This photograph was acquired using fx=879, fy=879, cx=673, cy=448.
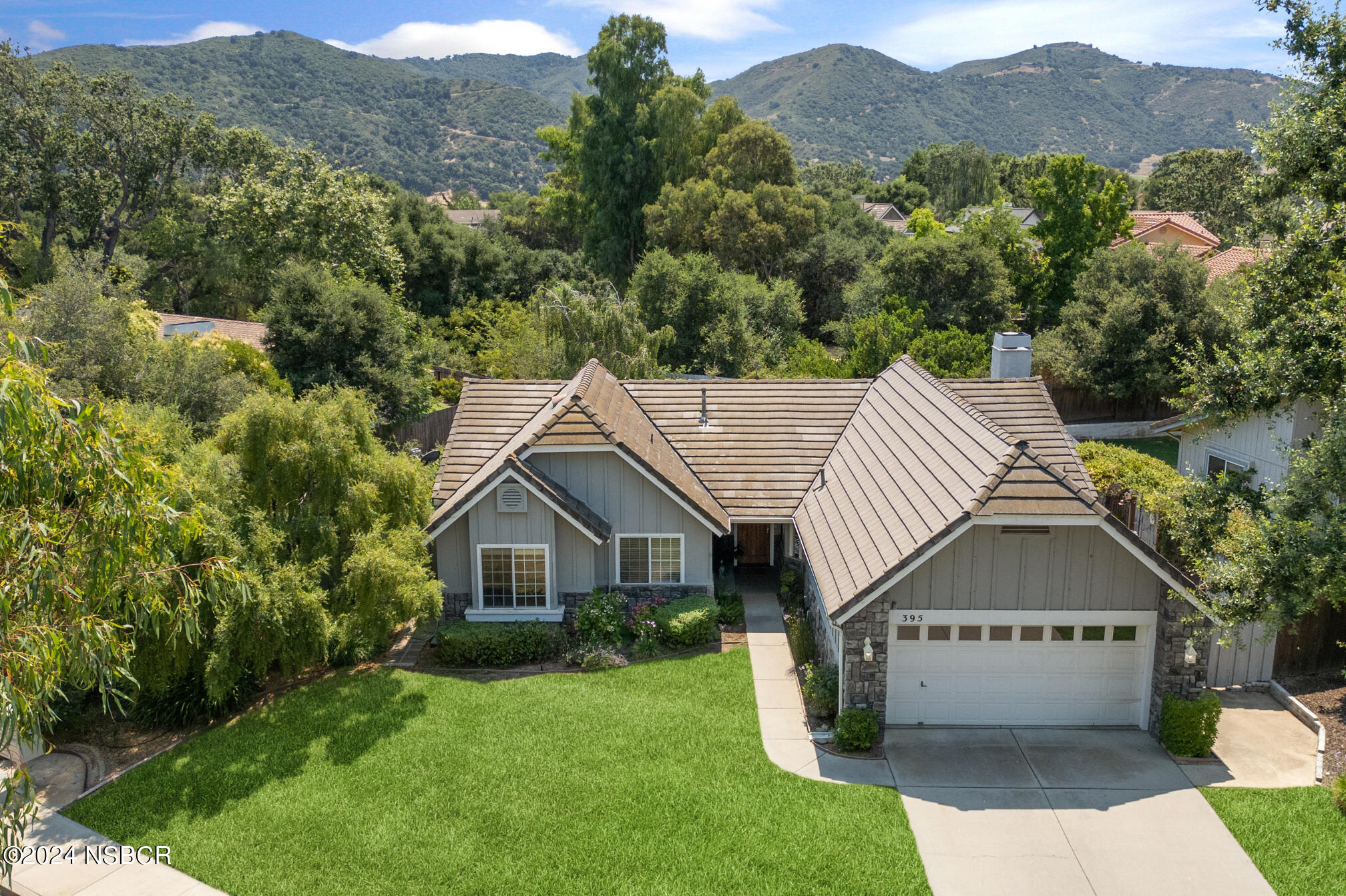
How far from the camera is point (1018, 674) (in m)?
13.7

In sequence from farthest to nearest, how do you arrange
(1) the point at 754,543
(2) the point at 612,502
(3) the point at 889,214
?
(3) the point at 889,214 < (1) the point at 754,543 < (2) the point at 612,502

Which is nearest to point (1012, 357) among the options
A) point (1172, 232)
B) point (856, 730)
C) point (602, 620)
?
point (856, 730)

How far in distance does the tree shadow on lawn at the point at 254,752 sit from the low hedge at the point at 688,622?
4.59 meters

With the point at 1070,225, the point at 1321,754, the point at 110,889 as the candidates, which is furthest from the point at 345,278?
the point at 1070,225

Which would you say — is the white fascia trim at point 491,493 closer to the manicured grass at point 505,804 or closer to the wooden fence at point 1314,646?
the manicured grass at point 505,804

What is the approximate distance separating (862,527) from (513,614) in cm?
692

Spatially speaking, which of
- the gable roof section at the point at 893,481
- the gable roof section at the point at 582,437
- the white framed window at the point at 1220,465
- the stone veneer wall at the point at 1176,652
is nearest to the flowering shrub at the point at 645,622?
the gable roof section at the point at 582,437

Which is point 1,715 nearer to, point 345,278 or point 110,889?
point 110,889

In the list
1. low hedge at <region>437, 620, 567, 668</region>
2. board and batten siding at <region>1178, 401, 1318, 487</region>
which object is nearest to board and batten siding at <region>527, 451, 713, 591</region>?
low hedge at <region>437, 620, 567, 668</region>

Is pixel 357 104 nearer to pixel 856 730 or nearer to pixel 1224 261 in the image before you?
pixel 1224 261

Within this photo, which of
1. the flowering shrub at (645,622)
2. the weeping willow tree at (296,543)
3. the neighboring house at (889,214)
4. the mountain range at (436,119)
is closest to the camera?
the weeping willow tree at (296,543)

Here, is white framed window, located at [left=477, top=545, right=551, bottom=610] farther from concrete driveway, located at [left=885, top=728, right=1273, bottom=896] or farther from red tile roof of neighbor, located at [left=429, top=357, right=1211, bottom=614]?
concrete driveway, located at [left=885, top=728, right=1273, bottom=896]

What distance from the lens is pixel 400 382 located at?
91.4 ft

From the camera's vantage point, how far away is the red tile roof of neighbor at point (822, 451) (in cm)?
1289
